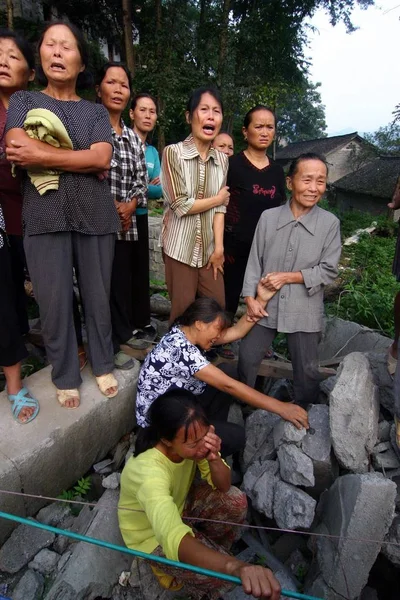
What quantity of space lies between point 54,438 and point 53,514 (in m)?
0.51

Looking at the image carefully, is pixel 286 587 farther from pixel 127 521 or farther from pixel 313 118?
pixel 313 118

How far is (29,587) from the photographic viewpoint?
214 cm

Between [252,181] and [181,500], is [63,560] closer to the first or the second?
[181,500]

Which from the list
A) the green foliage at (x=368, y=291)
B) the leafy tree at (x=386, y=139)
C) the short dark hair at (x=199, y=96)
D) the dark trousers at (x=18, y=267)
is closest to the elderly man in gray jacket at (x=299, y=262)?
the short dark hair at (x=199, y=96)

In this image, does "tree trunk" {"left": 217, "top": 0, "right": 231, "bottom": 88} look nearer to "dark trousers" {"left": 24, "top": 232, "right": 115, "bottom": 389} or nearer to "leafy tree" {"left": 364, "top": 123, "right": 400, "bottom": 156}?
"dark trousers" {"left": 24, "top": 232, "right": 115, "bottom": 389}

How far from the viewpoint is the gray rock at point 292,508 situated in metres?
2.21

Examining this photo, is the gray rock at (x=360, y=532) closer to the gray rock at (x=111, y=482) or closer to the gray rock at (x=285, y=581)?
the gray rock at (x=285, y=581)

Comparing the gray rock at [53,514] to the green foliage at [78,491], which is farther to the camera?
the green foliage at [78,491]

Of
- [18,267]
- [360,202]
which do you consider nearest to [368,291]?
[18,267]

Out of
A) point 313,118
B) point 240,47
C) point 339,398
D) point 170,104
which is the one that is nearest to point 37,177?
point 339,398

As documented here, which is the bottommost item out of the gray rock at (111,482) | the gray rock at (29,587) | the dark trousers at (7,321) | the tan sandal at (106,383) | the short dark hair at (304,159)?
the gray rock at (29,587)

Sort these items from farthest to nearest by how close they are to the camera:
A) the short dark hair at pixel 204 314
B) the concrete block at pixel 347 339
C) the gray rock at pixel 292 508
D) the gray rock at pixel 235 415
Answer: the concrete block at pixel 347 339, the gray rock at pixel 235 415, the short dark hair at pixel 204 314, the gray rock at pixel 292 508

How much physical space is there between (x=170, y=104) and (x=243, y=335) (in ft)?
37.3

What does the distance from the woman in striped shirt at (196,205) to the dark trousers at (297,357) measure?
0.53 metres
